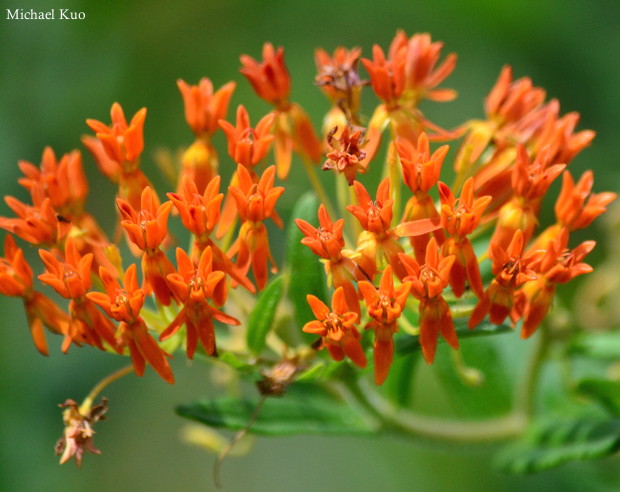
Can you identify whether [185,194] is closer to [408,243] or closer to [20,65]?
[408,243]

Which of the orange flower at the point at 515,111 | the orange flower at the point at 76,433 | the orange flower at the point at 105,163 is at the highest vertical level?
the orange flower at the point at 515,111

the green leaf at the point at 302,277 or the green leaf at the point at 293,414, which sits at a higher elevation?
the green leaf at the point at 302,277

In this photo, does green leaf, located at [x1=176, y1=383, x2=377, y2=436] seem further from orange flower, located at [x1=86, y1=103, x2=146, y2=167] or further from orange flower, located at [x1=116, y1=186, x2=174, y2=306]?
orange flower, located at [x1=86, y1=103, x2=146, y2=167]

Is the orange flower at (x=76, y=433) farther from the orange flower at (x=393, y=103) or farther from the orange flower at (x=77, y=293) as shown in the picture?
the orange flower at (x=393, y=103)

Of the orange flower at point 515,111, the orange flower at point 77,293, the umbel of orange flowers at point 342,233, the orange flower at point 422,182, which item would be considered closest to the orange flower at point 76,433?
the umbel of orange flowers at point 342,233

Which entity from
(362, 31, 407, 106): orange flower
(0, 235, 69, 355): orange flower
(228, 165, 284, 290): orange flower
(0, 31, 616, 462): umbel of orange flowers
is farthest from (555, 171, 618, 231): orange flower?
(0, 235, 69, 355): orange flower

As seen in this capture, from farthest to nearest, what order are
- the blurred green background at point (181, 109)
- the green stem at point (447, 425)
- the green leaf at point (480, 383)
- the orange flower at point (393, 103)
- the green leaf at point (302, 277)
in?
the blurred green background at point (181, 109)
the green leaf at point (480, 383)
the green stem at point (447, 425)
the orange flower at point (393, 103)
the green leaf at point (302, 277)
